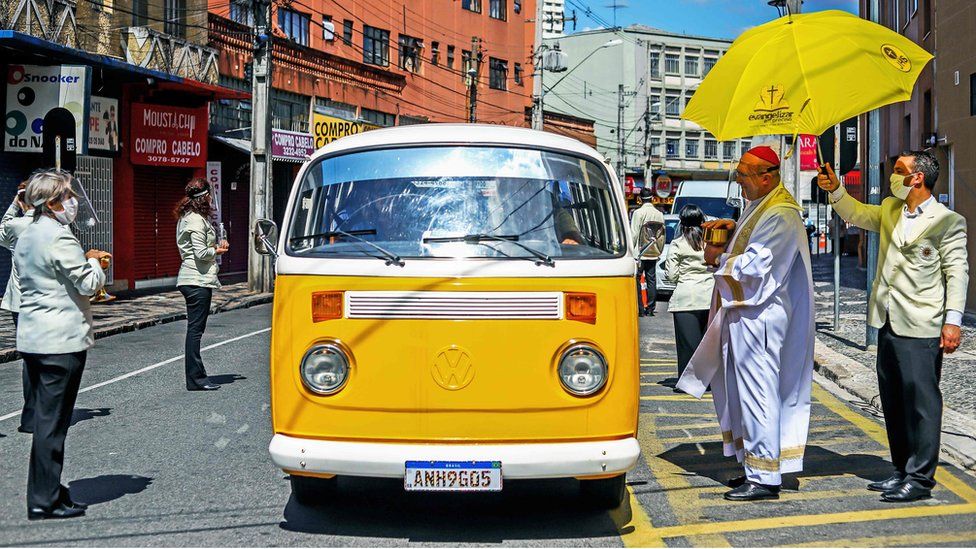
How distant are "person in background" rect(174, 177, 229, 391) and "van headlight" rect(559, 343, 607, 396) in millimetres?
5571

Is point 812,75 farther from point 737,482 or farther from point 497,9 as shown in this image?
point 497,9

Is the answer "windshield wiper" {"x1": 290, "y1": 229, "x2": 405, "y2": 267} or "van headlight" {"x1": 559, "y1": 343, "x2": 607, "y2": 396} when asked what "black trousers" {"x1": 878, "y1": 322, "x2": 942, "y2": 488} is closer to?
"van headlight" {"x1": 559, "y1": 343, "x2": 607, "y2": 396}

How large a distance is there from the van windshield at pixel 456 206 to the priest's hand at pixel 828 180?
1.47 meters

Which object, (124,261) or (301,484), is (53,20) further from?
(301,484)

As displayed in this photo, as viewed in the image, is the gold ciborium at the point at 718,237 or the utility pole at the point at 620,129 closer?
the gold ciborium at the point at 718,237

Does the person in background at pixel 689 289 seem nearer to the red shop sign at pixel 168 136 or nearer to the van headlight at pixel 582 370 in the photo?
the van headlight at pixel 582 370

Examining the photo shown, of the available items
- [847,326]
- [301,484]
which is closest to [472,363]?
[301,484]

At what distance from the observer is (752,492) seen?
634 cm

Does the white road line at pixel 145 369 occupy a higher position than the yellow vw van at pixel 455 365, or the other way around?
the yellow vw van at pixel 455 365

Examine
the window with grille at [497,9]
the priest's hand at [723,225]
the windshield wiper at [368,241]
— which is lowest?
the windshield wiper at [368,241]

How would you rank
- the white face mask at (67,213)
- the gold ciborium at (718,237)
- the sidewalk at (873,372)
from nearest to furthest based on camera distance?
the white face mask at (67,213)
the gold ciborium at (718,237)
the sidewalk at (873,372)

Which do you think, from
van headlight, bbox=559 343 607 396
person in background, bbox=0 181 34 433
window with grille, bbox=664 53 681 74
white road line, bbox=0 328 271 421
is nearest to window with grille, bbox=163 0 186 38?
white road line, bbox=0 328 271 421

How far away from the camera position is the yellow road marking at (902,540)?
550 cm

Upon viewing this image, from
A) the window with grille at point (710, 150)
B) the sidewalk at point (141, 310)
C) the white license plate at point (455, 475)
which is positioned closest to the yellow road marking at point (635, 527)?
the white license plate at point (455, 475)
